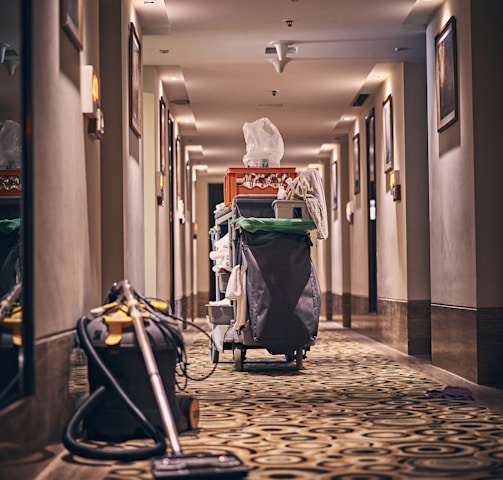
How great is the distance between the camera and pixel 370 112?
1171 cm

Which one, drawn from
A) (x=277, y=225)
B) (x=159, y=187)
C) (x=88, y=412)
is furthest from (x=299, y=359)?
(x=88, y=412)

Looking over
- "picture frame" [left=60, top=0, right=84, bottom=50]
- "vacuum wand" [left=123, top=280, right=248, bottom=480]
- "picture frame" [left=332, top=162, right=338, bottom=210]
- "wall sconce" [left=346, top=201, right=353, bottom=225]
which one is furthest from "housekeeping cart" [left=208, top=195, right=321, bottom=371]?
"picture frame" [left=332, top=162, right=338, bottom=210]

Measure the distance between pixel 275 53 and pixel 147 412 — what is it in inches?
221

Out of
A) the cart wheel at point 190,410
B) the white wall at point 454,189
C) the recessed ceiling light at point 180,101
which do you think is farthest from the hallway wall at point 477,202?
the recessed ceiling light at point 180,101

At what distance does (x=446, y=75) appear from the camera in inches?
282

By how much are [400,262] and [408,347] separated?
0.93m

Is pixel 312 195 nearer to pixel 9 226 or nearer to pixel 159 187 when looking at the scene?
pixel 159 187

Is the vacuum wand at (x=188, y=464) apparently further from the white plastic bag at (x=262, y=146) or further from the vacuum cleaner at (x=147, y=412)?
the white plastic bag at (x=262, y=146)

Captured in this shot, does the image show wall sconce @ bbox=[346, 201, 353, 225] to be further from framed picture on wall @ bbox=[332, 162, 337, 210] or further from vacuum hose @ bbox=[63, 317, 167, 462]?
vacuum hose @ bbox=[63, 317, 167, 462]

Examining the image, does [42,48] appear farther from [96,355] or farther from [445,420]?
[445,420]

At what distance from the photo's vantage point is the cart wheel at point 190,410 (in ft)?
14.5

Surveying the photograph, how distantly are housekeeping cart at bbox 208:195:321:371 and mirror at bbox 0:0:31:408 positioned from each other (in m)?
4.00

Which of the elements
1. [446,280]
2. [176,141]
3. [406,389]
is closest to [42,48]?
[406,389]

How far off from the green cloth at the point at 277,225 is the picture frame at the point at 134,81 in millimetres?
1139
